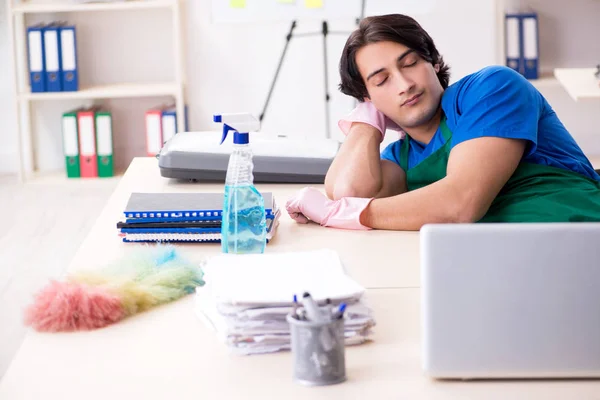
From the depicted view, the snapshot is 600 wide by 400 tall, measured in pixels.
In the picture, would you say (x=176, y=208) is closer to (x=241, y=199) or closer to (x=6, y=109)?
(x=241, y=199)

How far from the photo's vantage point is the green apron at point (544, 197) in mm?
1840

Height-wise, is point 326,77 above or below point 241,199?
above

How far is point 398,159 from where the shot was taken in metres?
2.24

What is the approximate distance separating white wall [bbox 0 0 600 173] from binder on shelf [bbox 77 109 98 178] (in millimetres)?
338

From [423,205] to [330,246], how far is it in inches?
8.5

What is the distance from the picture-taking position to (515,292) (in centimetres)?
105

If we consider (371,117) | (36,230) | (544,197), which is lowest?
(36,230)

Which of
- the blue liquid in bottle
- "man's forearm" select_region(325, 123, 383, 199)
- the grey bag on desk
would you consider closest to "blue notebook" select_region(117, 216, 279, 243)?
the blue liquid in bottle

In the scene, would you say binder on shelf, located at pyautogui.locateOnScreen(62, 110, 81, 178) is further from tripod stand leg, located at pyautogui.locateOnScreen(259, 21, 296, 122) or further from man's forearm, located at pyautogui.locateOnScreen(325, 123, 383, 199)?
man's forearm, located at pyautogui.locateOnScreen(325, 123, 383, 199)

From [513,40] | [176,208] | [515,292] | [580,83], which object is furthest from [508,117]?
[513,40]

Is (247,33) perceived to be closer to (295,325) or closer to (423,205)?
(423,205)

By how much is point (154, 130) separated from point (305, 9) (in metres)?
1.04

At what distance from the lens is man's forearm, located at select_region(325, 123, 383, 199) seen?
2113mm

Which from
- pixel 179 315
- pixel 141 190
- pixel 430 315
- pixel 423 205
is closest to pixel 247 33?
pixel 141 190
